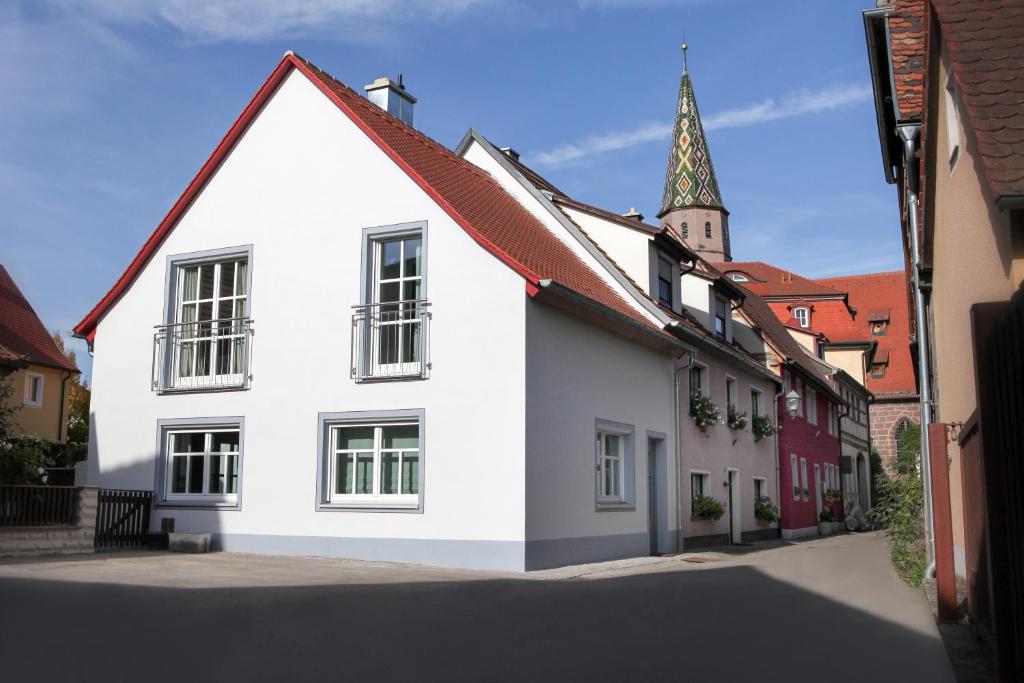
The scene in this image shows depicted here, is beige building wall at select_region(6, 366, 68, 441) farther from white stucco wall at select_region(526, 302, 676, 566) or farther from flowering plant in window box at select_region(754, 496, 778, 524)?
white stucco wall at select_region(526, 302, 676, 566)

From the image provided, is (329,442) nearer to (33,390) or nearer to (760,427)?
(760,427)

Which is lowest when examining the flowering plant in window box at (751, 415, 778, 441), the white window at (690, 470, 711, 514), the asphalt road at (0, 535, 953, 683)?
the asphalt road at (0, 535, 953, 683)

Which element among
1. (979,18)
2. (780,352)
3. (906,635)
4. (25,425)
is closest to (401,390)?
(906,635)

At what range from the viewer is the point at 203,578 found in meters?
Answer: 12.3

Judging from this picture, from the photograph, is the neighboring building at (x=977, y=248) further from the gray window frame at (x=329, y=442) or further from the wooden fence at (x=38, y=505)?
the wooden fence at (x=38, y=505)

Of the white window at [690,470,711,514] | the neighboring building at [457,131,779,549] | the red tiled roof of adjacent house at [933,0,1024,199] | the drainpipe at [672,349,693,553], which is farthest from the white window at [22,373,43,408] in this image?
the red tiled roof of adjacent house at [933,0,1024,199]

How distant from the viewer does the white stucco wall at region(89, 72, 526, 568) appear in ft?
50.2

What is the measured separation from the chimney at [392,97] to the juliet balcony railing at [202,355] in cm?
583

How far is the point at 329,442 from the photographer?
16656mm

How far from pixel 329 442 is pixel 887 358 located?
46737mm

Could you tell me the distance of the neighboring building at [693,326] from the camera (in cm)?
2117

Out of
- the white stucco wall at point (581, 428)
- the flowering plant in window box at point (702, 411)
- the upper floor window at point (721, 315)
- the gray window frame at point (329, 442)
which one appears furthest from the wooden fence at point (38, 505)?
the upper floor window at point (721, 315)

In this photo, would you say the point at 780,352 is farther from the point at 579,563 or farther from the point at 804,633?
the point at 804,633

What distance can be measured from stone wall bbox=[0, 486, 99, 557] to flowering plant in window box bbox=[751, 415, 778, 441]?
16955 millimetres
